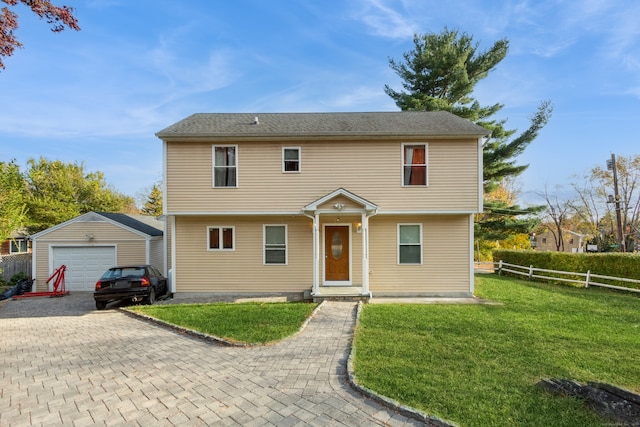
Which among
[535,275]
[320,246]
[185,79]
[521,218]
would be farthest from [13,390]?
[521,218]

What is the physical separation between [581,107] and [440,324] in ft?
69.7

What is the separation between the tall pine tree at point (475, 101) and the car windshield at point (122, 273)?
19.6m

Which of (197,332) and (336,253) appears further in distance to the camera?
(336,253)

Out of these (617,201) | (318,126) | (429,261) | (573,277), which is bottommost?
(573,277)

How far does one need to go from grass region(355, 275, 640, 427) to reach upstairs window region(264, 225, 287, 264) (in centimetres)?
420

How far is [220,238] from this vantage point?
12312 mm

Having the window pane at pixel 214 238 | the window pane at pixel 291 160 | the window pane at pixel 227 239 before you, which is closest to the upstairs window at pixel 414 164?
the window pane at pixel 291 160

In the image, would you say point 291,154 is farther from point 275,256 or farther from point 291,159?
point 275,256

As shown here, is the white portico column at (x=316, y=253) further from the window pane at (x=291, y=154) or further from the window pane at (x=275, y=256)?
the window pane at (x=291, y=154)

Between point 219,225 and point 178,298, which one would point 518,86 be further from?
point 178,298

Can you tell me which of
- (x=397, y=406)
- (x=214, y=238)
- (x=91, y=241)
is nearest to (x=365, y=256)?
(x=214, y=238)

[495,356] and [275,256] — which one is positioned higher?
[275,256]

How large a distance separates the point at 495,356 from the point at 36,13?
33.2 feet

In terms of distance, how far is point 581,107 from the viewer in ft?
67.9
